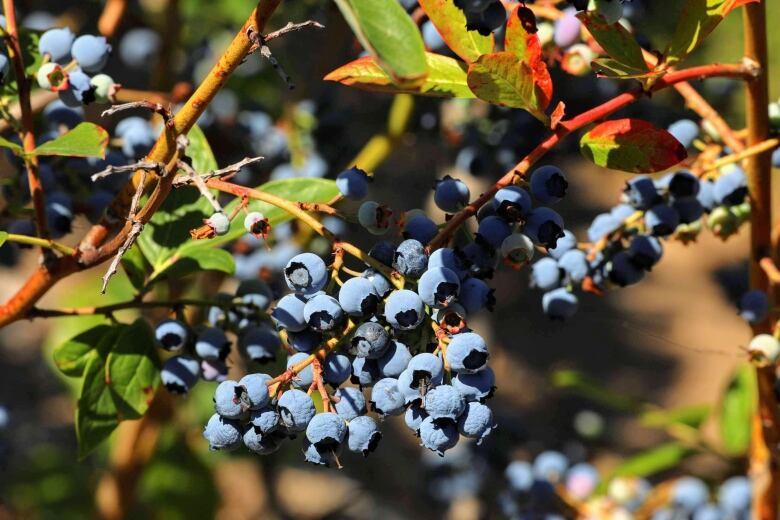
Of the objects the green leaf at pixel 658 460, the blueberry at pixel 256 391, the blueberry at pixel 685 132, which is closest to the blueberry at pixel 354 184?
the blueberry at pixel 256 391

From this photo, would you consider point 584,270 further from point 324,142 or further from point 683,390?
point 683,390

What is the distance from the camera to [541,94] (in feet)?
2.75

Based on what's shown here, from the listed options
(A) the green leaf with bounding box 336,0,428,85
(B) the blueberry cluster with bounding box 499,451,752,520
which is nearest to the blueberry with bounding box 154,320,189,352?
(A) the green leaf with bounding box 336,0,428,85

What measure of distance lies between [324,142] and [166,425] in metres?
0.69

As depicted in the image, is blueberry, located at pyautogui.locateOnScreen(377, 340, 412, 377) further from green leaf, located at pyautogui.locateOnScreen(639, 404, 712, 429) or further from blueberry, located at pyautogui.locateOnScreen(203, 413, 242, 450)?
green leaf, located at pyautogui.locateOnScreen(639, 404, 712, 429)

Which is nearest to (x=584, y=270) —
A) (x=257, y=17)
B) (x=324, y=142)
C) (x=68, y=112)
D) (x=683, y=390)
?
(x=257, y=17)

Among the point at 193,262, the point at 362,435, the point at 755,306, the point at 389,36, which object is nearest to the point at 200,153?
the point at 193,262

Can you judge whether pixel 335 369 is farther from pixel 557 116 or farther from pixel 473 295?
pixel 557 116

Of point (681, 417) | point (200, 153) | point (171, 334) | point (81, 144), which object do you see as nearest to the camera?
point (81, 144)

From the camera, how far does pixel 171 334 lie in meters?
1.04

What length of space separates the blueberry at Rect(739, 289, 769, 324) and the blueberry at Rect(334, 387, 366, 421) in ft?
1.83

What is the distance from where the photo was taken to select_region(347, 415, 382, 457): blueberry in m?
0.83

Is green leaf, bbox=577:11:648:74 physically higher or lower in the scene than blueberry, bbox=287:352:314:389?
higher

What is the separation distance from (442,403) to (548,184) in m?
0.24
